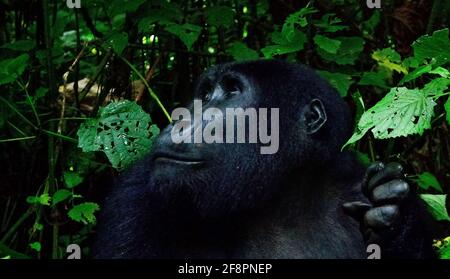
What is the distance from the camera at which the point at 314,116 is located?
127 inches

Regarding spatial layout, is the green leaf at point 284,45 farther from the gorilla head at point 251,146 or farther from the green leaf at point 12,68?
the green leaf at point 12,68

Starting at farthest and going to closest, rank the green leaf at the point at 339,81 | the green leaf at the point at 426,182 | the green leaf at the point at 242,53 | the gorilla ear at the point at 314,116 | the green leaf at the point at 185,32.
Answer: the green leaf at the point at 426,182
the green leaf at the point at 242,53
the green leaf at the point at 339,81
the green leaf at the point at 185,32
the gorilla ear at the point at 314,116

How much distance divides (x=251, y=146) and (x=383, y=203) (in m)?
0.60

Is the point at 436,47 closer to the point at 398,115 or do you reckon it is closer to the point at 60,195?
the point at 398,115

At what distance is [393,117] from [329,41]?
1125 millimetres

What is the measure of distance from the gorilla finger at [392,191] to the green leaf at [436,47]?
52 centimetres

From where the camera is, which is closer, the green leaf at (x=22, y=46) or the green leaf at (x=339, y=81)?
the green leaf at (x=339, y=81)

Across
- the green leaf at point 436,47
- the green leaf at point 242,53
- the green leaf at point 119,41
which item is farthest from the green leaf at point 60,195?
the green leaf at point 436,47

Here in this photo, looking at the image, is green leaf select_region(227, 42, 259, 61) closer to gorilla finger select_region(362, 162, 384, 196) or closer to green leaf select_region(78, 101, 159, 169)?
green leaf select_region(78, 101, 159, 169)

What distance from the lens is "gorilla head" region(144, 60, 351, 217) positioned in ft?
9.68

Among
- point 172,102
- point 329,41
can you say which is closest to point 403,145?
point 329,41

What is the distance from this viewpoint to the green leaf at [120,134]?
3502 mm

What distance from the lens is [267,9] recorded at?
4.78 m

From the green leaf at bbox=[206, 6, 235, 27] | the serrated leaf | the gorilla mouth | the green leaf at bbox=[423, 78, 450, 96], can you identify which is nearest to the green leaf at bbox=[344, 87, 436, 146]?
the green leaf at bbox=[423, 78, 450, 96]
